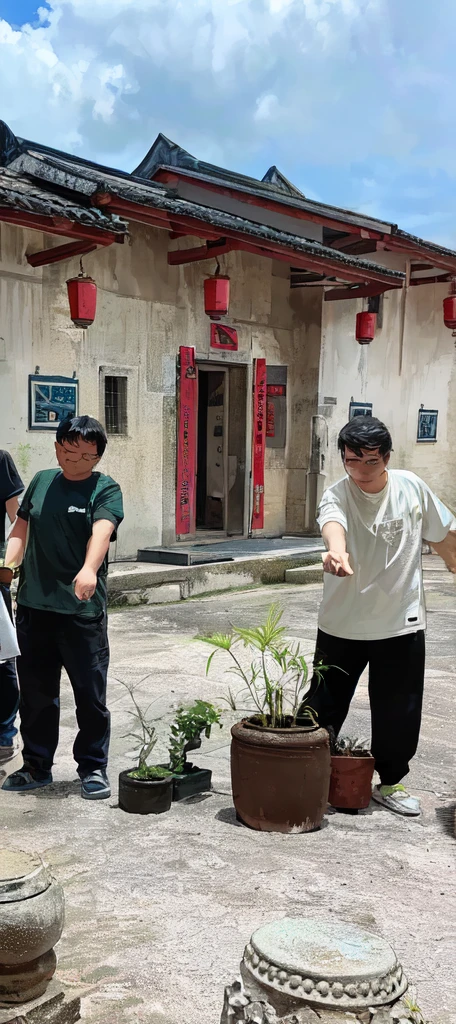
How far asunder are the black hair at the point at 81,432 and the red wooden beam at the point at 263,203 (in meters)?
8.94

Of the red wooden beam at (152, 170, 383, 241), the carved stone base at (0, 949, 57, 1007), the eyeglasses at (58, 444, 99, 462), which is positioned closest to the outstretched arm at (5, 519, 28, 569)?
the eyeglasses at (58, 444, 99, 462)

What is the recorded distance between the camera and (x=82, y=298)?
31.9 feet

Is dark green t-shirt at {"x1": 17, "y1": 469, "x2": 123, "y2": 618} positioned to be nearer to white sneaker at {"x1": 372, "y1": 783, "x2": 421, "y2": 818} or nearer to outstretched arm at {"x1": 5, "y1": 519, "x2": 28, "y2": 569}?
outstretched arm at {"x1": 5, "y1": 519, "x2": 28, "y2": 569}

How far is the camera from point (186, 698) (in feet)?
20.8

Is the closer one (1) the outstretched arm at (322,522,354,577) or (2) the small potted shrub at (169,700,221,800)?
(1) the outstretched arm at (322,522,354,577)

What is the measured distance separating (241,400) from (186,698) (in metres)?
7.36

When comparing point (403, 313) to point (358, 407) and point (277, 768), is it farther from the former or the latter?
Result: point (277, 768)

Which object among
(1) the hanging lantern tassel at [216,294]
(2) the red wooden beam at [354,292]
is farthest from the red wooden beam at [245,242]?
(1) the hanging lantern tassel at [216,294]

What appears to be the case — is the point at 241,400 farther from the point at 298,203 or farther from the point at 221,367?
the point at 298,203

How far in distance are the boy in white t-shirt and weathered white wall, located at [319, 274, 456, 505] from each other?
9610 millimetres

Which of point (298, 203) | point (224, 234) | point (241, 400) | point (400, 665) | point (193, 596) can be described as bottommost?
point (193, 596)

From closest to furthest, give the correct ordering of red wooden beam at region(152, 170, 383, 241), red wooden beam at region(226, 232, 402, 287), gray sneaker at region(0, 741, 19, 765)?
gray sneaker at region(0, 741, 19, 765), red wooden beam at region(226, 232, 402, 287), red wooden beam at region(152, 170, 383, 241)

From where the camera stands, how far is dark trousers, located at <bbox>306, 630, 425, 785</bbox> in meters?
4.39

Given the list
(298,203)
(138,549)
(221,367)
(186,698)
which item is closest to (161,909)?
(186,698)
